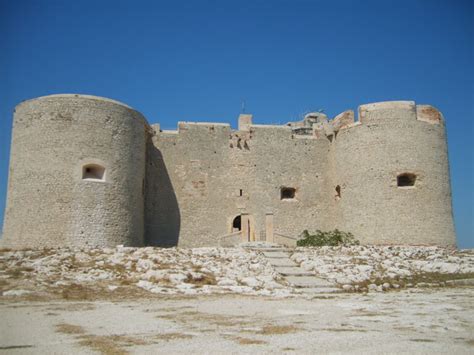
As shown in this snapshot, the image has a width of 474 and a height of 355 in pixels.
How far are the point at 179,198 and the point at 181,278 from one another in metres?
8.44

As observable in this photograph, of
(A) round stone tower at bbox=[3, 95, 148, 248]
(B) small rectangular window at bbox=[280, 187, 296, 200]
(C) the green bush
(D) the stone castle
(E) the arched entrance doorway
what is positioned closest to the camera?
(A) round stone tower at bbox=[3, 95, 148, 248]

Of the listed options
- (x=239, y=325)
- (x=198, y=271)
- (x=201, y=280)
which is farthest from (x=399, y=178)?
(x=239, y=325)

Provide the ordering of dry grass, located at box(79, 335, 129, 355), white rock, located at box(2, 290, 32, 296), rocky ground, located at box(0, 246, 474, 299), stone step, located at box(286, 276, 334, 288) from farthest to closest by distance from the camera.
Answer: stone step, located at box(286, 276, 334, 288) < rocky ground, located at box(0, 246, 474, 299) < white rock, located at box(2, 290, 32, 296) < dry grass, located at box(79, 335, 129, 355)

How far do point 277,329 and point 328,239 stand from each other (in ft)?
38.1

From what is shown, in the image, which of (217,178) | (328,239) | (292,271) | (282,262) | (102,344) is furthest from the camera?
(217,178)

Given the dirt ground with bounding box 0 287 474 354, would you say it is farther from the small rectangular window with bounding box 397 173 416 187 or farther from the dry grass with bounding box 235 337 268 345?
the small rectangular window with bounding box 397 173 416 187

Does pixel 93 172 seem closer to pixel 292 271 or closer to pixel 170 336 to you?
pixel 292 271

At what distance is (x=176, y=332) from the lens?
18.0ft

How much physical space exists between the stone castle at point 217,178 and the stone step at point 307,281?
6.43 metres

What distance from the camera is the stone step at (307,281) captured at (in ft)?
32.6

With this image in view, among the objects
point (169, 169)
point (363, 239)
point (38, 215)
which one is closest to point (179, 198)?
point (169, 169)

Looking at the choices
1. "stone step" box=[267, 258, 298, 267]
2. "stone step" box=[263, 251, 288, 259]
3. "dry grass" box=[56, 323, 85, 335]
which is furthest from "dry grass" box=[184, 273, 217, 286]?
"dry grass" box=[56, 323, 85, 335]

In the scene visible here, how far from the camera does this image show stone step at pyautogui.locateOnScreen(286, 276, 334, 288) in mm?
9938

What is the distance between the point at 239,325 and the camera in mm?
5914
